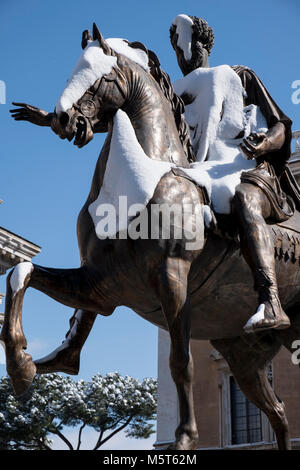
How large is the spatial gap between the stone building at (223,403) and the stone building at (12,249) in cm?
956

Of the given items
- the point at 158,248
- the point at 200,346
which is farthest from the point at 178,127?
the point at 200,346

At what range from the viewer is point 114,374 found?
40.7 meters

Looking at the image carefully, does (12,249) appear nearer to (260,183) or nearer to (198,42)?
(198,42)

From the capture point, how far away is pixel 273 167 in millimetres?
6754

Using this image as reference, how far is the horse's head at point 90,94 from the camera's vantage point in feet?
19.3

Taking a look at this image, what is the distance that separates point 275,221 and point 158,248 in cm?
129

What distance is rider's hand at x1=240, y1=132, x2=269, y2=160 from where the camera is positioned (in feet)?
20.2

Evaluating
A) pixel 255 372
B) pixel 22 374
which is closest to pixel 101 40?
pixel 22 374

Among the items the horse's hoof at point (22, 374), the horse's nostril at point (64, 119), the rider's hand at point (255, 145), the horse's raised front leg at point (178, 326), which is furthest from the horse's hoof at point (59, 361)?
the rider's hand at point (255, 145)

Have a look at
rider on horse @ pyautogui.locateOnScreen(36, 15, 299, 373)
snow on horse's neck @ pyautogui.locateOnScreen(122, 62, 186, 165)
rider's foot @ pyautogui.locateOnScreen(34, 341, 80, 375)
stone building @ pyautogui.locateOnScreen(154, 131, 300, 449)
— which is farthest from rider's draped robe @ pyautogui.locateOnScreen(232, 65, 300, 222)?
stone building @ pyautogui.locateOnScreen(154, 131, 300, 449)

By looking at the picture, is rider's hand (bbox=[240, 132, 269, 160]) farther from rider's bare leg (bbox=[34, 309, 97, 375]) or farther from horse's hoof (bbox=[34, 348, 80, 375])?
horse's hoof (bbox=[34, 348, 80, 375])

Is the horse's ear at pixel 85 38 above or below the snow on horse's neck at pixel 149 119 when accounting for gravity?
above

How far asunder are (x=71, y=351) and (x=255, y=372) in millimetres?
1763

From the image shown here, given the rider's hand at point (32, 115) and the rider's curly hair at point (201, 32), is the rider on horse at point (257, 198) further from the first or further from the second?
the rider's hand at point (32, 115)
